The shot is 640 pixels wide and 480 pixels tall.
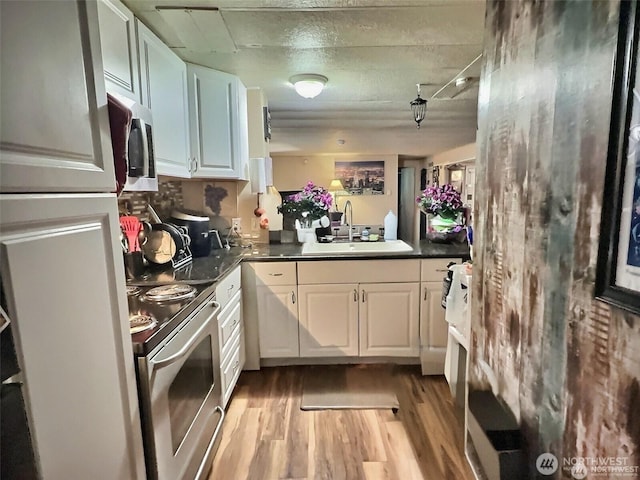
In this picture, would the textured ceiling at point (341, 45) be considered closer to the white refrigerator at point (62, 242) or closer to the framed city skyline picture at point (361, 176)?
the white refrigerator at point (62, 242)

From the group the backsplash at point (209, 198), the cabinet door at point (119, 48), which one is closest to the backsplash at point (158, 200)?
the backsplash at point (209, 198)

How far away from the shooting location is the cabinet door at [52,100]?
62 centimetres

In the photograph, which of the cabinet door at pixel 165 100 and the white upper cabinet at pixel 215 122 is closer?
the cabinet door at pixel 165 100

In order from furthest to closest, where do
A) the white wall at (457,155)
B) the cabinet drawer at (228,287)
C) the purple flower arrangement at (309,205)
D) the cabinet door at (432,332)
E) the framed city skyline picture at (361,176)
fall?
the framed city skyline picture at (361,176) → the white wall at (457,155) → the purple flower arrangement at (309,205) → the cabinet door at (432,332) → the cabinet drawer at (228,287)

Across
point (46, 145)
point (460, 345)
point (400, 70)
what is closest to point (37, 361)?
point (46, 145)

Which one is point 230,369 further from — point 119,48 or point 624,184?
point 624,184

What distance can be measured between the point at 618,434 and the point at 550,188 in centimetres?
48

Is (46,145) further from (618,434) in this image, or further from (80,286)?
(618,434)

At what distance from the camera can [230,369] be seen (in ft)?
7.14

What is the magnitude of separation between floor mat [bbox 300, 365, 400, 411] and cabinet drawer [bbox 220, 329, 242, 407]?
465 millimetres

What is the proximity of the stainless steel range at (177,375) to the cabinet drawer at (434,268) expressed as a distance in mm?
1460

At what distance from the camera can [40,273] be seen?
0.68 m

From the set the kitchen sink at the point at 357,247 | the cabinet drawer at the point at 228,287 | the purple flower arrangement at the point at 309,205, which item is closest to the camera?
the cabinet drawer at the point at 228,287

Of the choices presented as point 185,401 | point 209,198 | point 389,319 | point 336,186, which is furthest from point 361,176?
point 185,401
